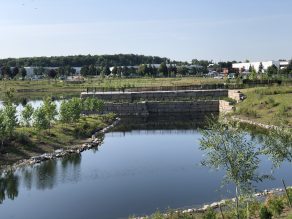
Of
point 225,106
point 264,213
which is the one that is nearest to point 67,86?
point 225,106

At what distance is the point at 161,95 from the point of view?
3831 inches

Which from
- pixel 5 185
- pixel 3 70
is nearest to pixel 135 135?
pixel 5 185

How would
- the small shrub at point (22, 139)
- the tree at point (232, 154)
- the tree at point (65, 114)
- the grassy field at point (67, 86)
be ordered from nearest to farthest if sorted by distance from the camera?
the tree at point (232, 154) < the small shrub at point (22, 139) < the tree at point (65, 114) < the grassy field at point (67, 86)

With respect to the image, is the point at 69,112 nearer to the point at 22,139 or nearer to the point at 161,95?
the point at 22,139

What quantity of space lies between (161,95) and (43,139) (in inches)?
1969

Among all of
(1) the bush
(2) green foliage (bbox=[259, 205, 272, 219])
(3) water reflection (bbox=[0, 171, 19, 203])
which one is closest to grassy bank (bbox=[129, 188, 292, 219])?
(2) green foliage (bbox=[259, 205, 272, 219])

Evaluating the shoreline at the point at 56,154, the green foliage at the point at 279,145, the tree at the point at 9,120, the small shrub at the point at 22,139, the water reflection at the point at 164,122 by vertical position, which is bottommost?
the water reflection at the point at 164,122

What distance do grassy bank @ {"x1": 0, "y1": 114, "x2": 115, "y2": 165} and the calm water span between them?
108 inches

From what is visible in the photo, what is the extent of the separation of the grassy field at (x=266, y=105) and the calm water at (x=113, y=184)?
69.3 ft

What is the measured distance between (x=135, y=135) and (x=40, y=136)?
18238 mm

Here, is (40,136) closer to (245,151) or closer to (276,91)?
(245,151)

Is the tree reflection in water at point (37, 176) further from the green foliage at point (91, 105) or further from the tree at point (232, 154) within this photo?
the green foliage at point (91, 105)

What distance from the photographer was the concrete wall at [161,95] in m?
95.7

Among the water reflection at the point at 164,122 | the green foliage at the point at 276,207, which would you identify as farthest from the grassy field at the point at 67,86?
the green foliage at the point at 276,207
